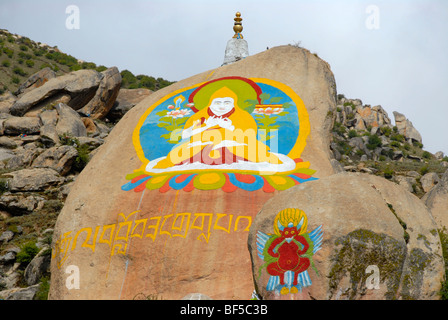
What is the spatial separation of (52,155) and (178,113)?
1159 cm

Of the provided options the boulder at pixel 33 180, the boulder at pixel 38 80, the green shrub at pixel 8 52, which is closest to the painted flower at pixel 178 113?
the boulder at pixel 33 180

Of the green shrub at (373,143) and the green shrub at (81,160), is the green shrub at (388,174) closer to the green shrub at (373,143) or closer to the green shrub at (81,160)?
the green shrub at (373,143)

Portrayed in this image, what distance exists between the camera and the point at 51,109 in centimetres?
3409

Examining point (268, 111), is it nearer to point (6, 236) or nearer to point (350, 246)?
point (350, 246)

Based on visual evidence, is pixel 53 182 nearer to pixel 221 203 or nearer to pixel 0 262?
pixel 0 262

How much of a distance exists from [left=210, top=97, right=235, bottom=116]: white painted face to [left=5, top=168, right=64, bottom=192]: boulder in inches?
420

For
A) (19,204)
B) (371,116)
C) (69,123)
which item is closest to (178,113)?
(19,204)

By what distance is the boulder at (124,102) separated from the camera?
128 feet

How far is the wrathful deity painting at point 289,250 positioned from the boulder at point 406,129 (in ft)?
169

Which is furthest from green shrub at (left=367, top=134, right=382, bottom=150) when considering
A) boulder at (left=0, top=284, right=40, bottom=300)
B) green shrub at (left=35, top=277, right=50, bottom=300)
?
boulder at (left=0, top=284, right=40, bottom=300)

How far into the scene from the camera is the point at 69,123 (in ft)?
106

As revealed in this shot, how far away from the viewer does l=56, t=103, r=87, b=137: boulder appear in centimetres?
→ 3184
